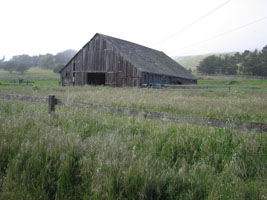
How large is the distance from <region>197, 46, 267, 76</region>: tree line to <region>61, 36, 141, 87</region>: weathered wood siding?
211 feet

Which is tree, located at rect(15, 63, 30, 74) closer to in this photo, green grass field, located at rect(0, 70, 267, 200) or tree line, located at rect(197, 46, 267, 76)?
tree line, located at rect(197, 46, 267, 76)

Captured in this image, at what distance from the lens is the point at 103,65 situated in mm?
25922

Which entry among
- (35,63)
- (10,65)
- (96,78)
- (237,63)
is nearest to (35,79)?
(96,78)

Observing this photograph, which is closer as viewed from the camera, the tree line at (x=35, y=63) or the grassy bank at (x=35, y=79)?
the grassy bank at (x=35, y=79)

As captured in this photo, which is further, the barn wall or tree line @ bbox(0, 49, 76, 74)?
tree line @ bbox(0, 49, 76, 74)

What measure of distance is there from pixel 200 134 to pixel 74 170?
2890 millimetres

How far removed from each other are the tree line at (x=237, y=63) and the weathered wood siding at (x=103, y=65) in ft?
211

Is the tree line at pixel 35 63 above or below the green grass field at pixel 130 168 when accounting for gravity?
above

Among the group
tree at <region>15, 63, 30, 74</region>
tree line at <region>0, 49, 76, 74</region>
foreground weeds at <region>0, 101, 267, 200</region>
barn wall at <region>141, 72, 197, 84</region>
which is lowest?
foreground weeds at <region>0, 101, 267, 200</region>

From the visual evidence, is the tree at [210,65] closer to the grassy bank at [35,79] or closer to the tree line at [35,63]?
the grassy bank at [35,79]

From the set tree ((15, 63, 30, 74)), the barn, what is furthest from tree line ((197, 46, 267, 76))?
tree ((15, 63, 30, 74))

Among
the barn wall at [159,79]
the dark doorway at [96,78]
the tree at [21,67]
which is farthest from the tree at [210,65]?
the tree at [21,67]

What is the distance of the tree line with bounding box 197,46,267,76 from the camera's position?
2712 inches

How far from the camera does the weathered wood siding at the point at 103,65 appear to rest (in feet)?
79.9
